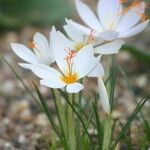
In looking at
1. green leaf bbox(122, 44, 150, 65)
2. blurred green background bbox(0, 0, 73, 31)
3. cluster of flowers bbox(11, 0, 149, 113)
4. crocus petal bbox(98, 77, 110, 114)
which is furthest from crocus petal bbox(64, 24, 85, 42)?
blurred green background bbox(0, 0, 73, 31)

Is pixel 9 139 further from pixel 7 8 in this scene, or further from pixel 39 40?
pixel 7 8

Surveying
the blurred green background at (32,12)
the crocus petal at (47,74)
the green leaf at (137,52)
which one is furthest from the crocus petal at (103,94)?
the blurred green background at (32,12)

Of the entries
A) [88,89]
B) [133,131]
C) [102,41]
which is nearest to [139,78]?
[88,89]

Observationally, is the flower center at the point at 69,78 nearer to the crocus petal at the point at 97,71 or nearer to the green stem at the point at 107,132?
the crocus petal at the point at 97,71

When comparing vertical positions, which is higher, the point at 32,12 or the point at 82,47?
the point at 82,47

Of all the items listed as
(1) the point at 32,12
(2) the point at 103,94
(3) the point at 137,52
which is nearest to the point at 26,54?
(2) the point at 103,94

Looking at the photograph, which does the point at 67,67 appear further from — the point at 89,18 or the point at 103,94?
the point at 89,18
